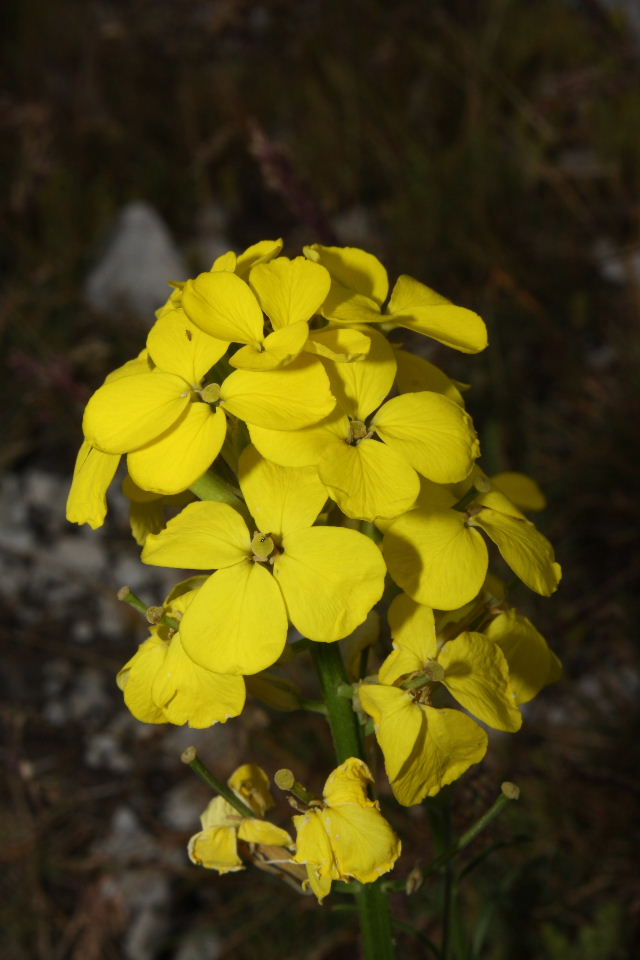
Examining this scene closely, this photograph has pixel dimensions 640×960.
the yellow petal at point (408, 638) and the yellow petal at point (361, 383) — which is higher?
the yellow petal at point (361, 383)

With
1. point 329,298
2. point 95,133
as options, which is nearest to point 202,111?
point 95,133

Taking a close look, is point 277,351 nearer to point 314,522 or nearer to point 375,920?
point 314,522

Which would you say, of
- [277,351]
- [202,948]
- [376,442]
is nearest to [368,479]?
[376,442]

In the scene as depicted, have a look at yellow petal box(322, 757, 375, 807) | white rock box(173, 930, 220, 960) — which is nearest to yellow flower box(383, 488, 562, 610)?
yellow petal box(322, 757, 375, 807)

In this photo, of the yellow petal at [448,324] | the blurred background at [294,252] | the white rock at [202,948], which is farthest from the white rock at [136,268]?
the yellow petal at [448,324]

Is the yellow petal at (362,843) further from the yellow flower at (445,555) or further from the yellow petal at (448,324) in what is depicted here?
Result: the yellow petal at (448,324)

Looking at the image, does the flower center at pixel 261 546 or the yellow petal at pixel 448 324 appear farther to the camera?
the yellow petal at pixel 448 324
